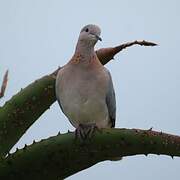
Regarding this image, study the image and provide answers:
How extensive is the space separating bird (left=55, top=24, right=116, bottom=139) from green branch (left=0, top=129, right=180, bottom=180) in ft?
3.08

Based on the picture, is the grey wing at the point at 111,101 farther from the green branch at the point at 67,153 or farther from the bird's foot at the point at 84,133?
the green branch at the point at 67,153

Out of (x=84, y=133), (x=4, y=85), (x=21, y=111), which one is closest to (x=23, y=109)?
(x=21, y=111)

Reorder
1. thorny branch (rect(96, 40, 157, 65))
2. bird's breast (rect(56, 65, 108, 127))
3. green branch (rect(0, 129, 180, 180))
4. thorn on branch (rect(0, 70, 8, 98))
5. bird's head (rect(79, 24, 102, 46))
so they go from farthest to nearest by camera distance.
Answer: bird's head (rect(79, 24, 102, 46)) < bird's breast (rect(56, 65, 108, 127)) < thorn on branch (rect(0, 70, 8, 98)) < thorny branch (rect(96, 40, 157, 65)) < green branch (rect(0, 129, 180, 180))

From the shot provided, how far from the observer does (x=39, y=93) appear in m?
2.46

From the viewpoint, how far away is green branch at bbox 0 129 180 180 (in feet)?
6.02

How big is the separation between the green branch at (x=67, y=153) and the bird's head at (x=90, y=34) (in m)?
1.34

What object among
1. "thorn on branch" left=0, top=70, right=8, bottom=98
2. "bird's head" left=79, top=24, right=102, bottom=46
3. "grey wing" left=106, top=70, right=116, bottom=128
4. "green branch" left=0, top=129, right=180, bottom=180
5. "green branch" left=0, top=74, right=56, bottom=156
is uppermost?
"bird's head" left=79, top=24, right=102, bottom=46

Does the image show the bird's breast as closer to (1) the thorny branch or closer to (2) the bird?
(2) the bird

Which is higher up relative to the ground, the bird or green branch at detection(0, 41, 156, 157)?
the bird

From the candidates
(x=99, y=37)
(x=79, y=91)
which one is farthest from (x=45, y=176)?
(x=99, y=37)

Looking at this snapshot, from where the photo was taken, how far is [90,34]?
10.5ft

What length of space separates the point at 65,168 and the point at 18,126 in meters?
0.53

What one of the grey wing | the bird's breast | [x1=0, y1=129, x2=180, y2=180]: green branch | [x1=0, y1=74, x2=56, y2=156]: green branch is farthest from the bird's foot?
the grey wing

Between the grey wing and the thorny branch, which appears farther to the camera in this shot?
the grey wing
